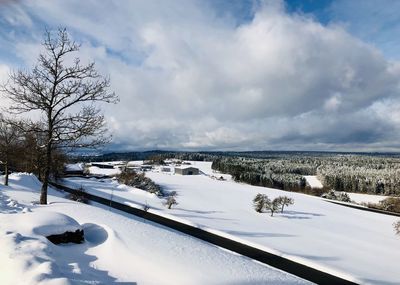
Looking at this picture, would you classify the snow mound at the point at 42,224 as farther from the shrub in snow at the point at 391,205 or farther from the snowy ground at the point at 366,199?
the snowy ground at the point at 366,199

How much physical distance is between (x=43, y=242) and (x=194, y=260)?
11.7 ft

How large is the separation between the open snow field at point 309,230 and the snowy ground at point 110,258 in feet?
35.9

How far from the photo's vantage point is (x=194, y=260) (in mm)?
8469

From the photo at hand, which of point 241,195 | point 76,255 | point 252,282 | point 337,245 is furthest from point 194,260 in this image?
point 241,195

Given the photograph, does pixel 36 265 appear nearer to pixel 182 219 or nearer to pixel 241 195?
pixel 182 219

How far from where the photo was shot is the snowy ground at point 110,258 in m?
6.32

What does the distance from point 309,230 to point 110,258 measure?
82.4 ft

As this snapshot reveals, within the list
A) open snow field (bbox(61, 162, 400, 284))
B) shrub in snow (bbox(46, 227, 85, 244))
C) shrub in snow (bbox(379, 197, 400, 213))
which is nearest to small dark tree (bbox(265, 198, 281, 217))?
open snow field (bbox(61, 162, 400, 284))

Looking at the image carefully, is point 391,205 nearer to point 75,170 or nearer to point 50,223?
point 75,170

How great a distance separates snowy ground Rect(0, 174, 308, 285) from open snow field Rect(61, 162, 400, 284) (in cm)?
1093

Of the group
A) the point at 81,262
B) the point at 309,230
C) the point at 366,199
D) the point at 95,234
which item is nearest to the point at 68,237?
the point at 95,234

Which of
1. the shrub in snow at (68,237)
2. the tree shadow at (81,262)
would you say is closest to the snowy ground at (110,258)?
the tree shadow at (81,262)

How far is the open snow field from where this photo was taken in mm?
18923

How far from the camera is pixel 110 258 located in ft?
26.7
